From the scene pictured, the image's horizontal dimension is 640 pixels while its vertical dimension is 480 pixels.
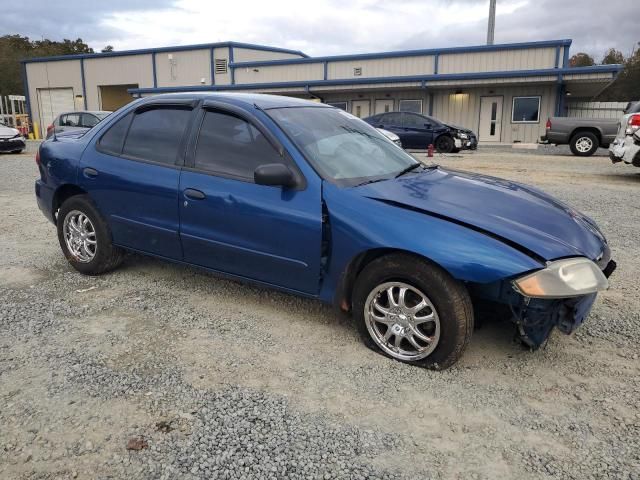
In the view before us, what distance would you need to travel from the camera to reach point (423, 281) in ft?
10.0

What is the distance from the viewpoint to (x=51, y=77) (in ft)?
127

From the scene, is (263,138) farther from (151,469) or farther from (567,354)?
(567,354)

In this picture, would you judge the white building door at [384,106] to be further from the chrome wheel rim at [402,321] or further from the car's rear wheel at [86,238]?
the chrome wheel rim at [402,321]

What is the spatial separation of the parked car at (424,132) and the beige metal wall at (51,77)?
28.1m

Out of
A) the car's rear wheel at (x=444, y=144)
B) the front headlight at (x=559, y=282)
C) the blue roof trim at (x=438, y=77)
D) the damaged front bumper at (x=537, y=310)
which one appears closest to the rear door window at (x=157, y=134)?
the damaged front bumper at (x=537, y=310)

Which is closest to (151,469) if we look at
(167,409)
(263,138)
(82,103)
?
(167,409)

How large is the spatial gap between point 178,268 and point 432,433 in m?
3.21

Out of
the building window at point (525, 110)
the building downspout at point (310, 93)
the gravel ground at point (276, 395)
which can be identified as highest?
the building downspout at point (310, 93)

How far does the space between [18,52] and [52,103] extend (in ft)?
82.5

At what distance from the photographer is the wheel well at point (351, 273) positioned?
331cm

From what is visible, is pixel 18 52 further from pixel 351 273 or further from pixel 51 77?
pixel 351 273

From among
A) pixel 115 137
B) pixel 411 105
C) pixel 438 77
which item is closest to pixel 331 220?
pixel 115 137

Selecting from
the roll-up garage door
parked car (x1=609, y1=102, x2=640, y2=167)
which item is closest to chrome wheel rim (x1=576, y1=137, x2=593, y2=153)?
parked car (x1=609, y1=102, x2=640, y2=167)

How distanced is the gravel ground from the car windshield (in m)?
1.12
